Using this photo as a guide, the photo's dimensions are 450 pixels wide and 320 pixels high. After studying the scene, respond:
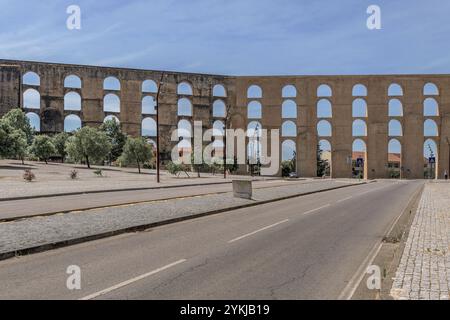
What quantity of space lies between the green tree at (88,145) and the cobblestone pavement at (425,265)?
50910mm

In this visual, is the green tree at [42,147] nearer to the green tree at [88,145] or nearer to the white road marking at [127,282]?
the green tree at [88,145]

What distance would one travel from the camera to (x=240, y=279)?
7391 millimetres

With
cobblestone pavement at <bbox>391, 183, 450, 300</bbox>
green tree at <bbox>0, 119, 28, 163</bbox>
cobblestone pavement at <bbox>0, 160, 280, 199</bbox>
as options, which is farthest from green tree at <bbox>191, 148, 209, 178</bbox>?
cobblestone pavement at <bbox>391, 183, 450, 300</bbox>

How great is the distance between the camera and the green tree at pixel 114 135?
263 feet

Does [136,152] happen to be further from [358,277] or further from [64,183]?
[358,277]

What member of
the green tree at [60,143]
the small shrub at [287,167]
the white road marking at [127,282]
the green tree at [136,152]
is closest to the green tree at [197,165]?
the green tree at [136,152]

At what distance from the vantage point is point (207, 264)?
335 inches

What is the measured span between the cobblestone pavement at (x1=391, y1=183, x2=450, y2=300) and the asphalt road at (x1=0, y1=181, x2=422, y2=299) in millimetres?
749

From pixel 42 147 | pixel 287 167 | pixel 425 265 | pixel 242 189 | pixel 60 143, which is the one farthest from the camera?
pixel 287 167

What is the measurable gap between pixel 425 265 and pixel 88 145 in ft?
182

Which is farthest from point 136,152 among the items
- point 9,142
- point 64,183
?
point 64,183

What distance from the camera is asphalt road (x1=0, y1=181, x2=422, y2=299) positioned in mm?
6688
